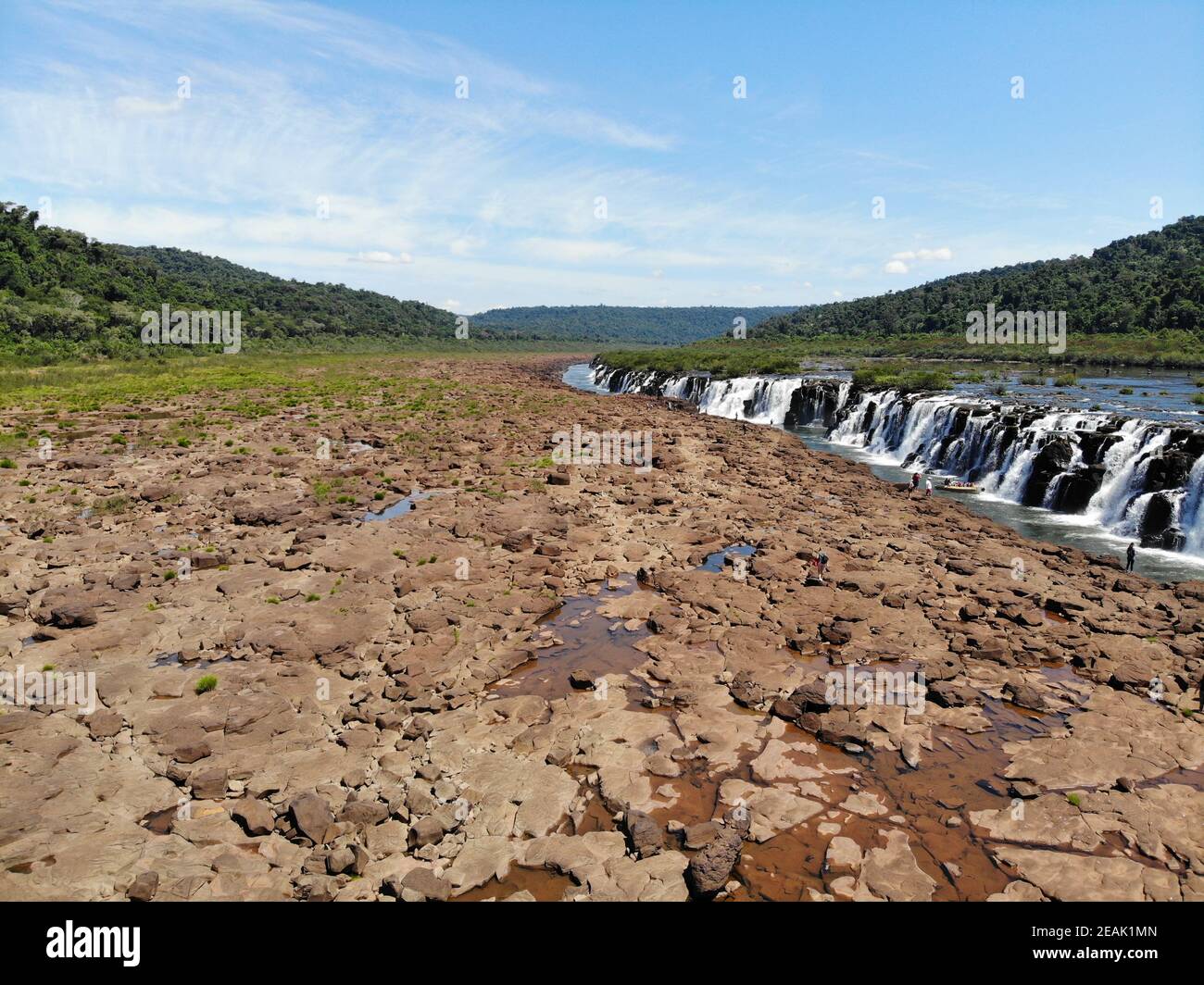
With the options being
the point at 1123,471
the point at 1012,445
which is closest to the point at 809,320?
the point at 1012,445

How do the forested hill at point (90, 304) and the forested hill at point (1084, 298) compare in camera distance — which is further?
the forested hill at point (1084, 298)

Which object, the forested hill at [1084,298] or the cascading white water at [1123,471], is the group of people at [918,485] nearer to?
the cascading white water at [1123,471]

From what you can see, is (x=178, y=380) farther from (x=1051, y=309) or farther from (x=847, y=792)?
(x=1051, y=309)

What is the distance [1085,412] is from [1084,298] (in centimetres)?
7857

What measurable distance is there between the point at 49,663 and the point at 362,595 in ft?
24.1

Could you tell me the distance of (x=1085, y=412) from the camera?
3588 cm

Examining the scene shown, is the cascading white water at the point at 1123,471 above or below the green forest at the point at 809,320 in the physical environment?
below

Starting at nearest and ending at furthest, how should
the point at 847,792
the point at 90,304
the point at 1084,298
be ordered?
the point at 847,792
the point at 90,304
the point at 1084,298

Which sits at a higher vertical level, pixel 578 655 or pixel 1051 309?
pixel 1051 309

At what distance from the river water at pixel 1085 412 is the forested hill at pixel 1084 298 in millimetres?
25414

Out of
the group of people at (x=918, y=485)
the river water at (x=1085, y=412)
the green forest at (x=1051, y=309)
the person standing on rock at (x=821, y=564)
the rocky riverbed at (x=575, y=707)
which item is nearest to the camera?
the rocky riverbed at (x=575, y=707)

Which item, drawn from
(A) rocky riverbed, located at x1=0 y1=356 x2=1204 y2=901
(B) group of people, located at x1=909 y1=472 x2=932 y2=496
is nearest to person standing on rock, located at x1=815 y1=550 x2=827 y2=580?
(A) rocky riverbed, located at x1=0 y1=356 x2=1204 y2=901

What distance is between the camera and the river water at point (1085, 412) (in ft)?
83.5


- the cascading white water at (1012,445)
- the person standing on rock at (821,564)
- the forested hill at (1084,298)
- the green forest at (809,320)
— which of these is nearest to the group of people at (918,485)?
the cascading white water at (1012,445)
